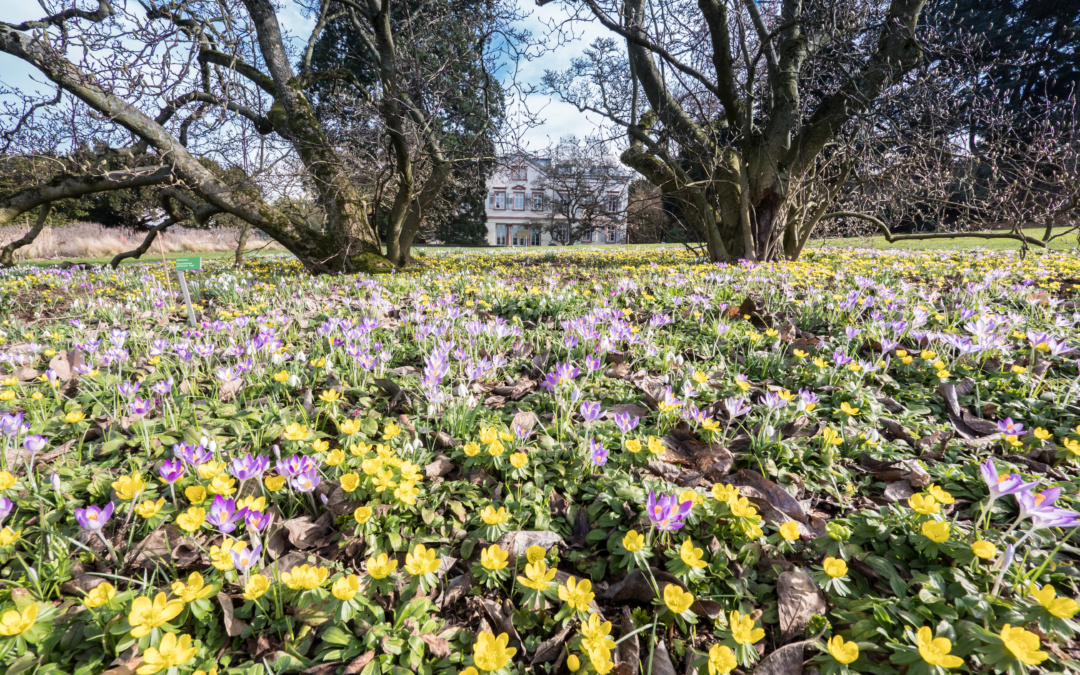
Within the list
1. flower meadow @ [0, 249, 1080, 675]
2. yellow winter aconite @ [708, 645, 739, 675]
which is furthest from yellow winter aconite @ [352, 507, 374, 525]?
yellow winter aconite @ [708, 645, 739, 675]

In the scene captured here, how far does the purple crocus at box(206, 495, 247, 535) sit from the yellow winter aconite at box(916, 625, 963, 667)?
1.69 metres

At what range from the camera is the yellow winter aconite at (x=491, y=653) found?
3.30ft

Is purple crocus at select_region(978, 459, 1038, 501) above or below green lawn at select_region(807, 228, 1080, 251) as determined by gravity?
below

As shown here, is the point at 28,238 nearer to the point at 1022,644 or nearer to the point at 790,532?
the point at 790,532

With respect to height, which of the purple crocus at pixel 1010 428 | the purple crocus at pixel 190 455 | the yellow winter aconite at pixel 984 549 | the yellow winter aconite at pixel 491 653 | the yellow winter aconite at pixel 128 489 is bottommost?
the yellow winter aconite at pixel 491 653

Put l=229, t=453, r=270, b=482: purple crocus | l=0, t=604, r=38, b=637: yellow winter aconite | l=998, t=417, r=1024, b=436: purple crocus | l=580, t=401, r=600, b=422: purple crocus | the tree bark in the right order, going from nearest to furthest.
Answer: l=0, t=604, r=38, b=637: yellow winter aconite
l=229, t=453, r=270, b=482: purple crocus
l=998, t=417, r=1024, b=436: purple crocus
l=580, t=401, r=600, b=422: purple crocus
the tree bark

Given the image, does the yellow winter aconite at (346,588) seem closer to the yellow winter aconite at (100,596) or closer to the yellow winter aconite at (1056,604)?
the yellow winter aconite at (100,596)

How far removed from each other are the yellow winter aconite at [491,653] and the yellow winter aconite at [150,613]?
0.72 meters

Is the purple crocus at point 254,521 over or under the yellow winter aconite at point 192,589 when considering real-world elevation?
over

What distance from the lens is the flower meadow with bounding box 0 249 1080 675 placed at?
111cm

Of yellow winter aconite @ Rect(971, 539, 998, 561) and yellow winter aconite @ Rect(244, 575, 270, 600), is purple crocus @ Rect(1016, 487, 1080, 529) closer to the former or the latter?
yellow winter aconite @ Rect(971, 539, 998, 561)

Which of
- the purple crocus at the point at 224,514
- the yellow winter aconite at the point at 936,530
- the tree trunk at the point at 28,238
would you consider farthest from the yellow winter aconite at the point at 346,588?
the tree trunk at the point at 28,238

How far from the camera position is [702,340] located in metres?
3.17

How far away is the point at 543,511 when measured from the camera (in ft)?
5.11
